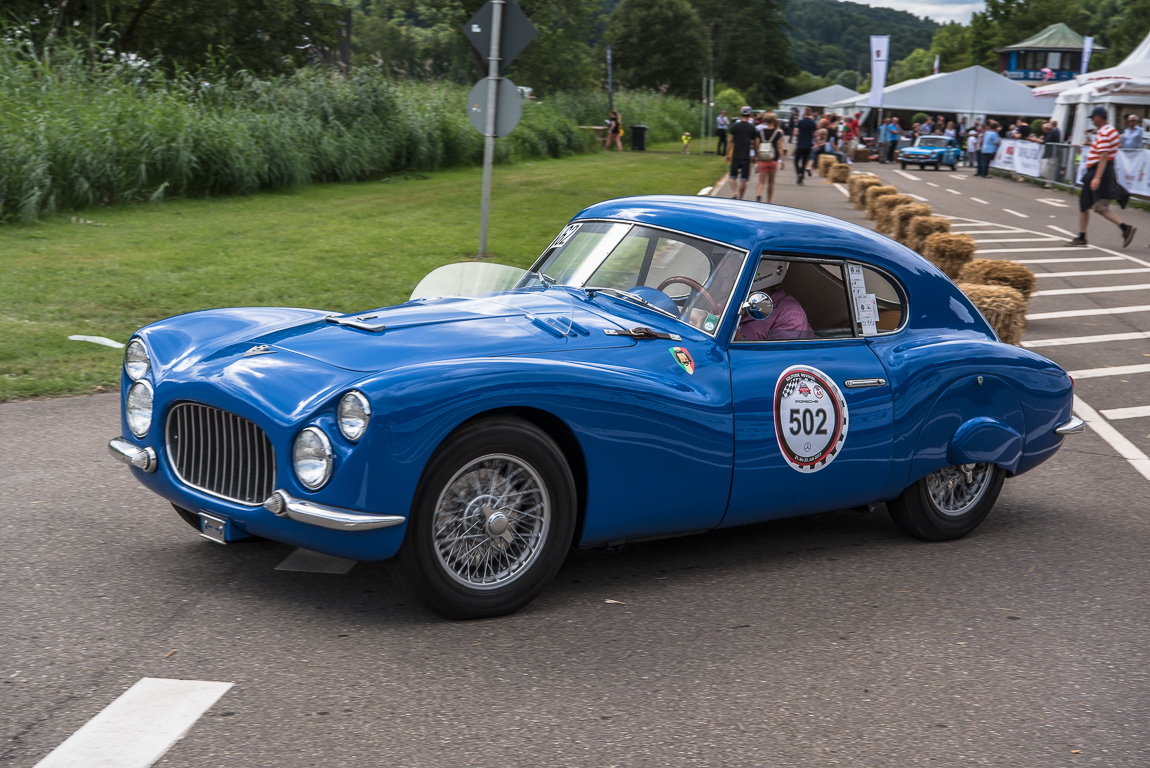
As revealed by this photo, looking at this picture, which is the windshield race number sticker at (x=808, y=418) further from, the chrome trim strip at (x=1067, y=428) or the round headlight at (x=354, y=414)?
the round headlight at (x=354, y=414)

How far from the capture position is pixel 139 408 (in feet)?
15.0

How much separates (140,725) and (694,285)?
2.91m

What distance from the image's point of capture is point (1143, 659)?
13.8 feet

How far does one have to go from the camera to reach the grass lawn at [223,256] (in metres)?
9.32

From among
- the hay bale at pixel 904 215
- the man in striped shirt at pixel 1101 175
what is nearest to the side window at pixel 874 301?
the hay bale at pixel 904 215

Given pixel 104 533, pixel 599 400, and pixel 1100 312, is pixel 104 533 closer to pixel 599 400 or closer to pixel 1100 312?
pixel 599 400

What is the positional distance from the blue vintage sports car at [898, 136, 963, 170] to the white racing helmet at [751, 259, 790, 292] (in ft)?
136

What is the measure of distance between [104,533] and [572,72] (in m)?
60.3

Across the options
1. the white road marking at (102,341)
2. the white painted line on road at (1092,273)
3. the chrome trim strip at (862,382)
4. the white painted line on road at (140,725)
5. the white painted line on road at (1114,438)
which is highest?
the chrome trim strip at (862,382)

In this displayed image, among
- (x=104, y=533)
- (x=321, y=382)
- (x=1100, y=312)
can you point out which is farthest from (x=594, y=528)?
(x=1100, y=312)

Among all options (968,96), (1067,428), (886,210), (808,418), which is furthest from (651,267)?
(968,96)

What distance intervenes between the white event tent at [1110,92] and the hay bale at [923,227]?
2181 cm

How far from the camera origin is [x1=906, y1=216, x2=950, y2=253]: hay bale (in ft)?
52.9

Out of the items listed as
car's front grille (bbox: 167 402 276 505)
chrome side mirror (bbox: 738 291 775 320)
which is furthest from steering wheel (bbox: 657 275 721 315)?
car's front grille (bbox: 167 402 276 505)
